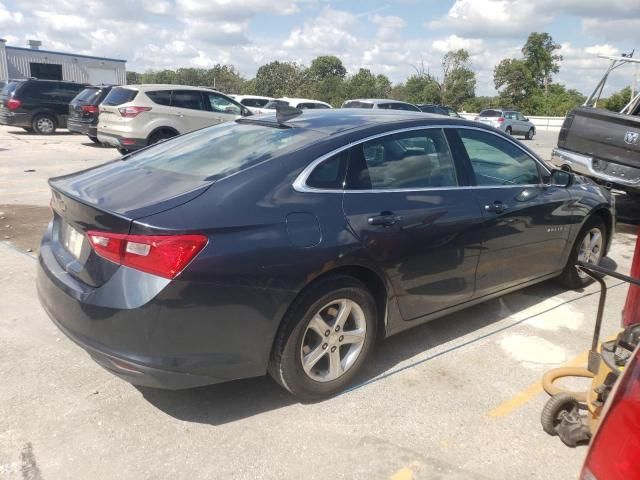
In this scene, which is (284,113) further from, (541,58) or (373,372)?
(541,58)

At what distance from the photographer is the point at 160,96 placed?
1302 centimetres

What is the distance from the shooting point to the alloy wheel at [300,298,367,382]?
308 cm

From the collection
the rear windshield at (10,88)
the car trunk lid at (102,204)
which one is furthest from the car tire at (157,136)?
the car trunk lid at (102,204)

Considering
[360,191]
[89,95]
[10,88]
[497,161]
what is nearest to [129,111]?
[89,95]

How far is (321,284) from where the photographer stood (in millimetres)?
2961

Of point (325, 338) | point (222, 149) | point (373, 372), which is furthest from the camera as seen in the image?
point (373, 372)

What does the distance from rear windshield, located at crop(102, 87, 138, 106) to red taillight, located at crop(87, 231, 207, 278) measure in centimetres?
1113

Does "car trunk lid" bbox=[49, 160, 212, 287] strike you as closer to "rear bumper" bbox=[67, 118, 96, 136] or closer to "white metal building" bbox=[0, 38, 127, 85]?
"rear bumper" bbox=[67, 118, 96, 136]

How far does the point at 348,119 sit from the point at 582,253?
8.96 ft

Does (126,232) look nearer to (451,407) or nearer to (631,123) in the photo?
(451,407)

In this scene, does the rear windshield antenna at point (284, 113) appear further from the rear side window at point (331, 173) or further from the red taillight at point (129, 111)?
the red taillight at point (129, 111)

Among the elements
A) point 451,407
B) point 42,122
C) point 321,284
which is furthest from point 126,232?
point 42,122

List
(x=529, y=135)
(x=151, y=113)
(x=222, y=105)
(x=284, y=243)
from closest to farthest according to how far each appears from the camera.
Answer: (x=284, y=243) < (x=151, y=113) < (x=222, y=105) < (x=529, y=135)

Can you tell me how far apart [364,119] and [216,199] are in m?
1.36
